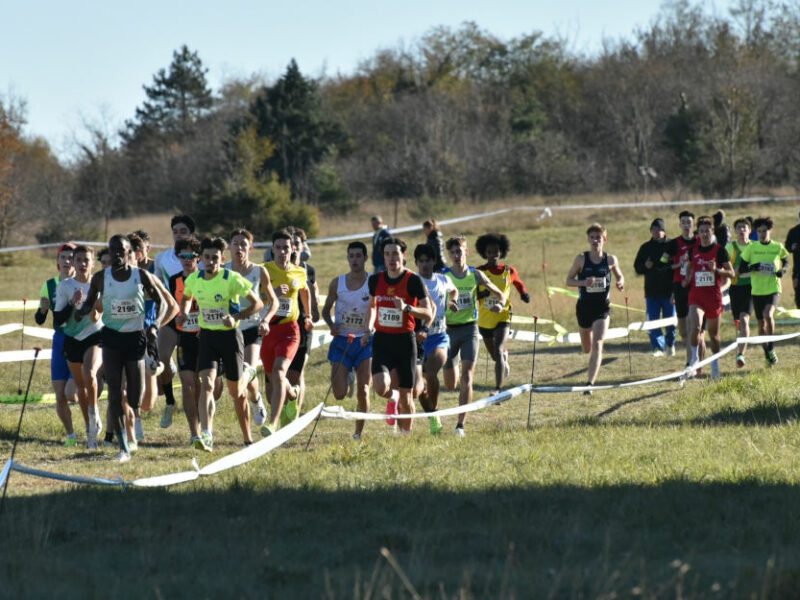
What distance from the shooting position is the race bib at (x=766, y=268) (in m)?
16.8

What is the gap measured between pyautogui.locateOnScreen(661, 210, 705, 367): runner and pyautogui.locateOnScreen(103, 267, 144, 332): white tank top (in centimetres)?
755

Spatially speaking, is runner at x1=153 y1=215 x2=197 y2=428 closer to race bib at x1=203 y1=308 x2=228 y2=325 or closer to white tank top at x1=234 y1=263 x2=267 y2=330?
white tank top at x1=234 y1=263 x2=267 y2=330

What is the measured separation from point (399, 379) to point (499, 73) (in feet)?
225

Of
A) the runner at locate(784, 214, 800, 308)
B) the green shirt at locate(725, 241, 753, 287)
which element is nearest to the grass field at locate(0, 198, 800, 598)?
the green shirt at locate(725, 241, 753, 287)

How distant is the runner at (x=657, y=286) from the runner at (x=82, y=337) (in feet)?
28.1

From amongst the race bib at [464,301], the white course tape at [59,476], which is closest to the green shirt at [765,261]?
the race bib at [464,301]

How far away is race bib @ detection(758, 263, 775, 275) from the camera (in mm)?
16828

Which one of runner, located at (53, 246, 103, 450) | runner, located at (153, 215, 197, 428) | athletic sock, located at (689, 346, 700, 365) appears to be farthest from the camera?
athletic sock, located at (689, 346, 700, 365)

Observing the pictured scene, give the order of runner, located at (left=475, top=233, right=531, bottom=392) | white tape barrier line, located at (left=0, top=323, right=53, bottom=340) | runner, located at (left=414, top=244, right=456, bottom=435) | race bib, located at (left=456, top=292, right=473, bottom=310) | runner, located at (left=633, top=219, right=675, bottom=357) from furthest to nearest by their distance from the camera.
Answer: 1. runner, located at (left=633, top=219, right=675, bottom=357)
2. white tape barrier line, located at (left=0, top=323, right=53, bottom=340)
3. runner, located at (left=475, top=233, right=531, bottom=392)
4. race bib, located at (left=456, top=292, right=473, bottom=310)
5. runner, located at (left=414, top=244, right=456, bottom=435)

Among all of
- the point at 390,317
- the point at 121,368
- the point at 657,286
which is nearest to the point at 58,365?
the point at 121,368

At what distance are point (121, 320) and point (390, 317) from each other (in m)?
2.22

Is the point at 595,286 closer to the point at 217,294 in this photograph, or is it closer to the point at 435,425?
A: the point at 435,425

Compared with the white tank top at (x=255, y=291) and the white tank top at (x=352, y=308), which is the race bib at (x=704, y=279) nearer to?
the white tank top at (x=352, y=308)

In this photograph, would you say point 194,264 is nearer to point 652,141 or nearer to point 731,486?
point 731,486
